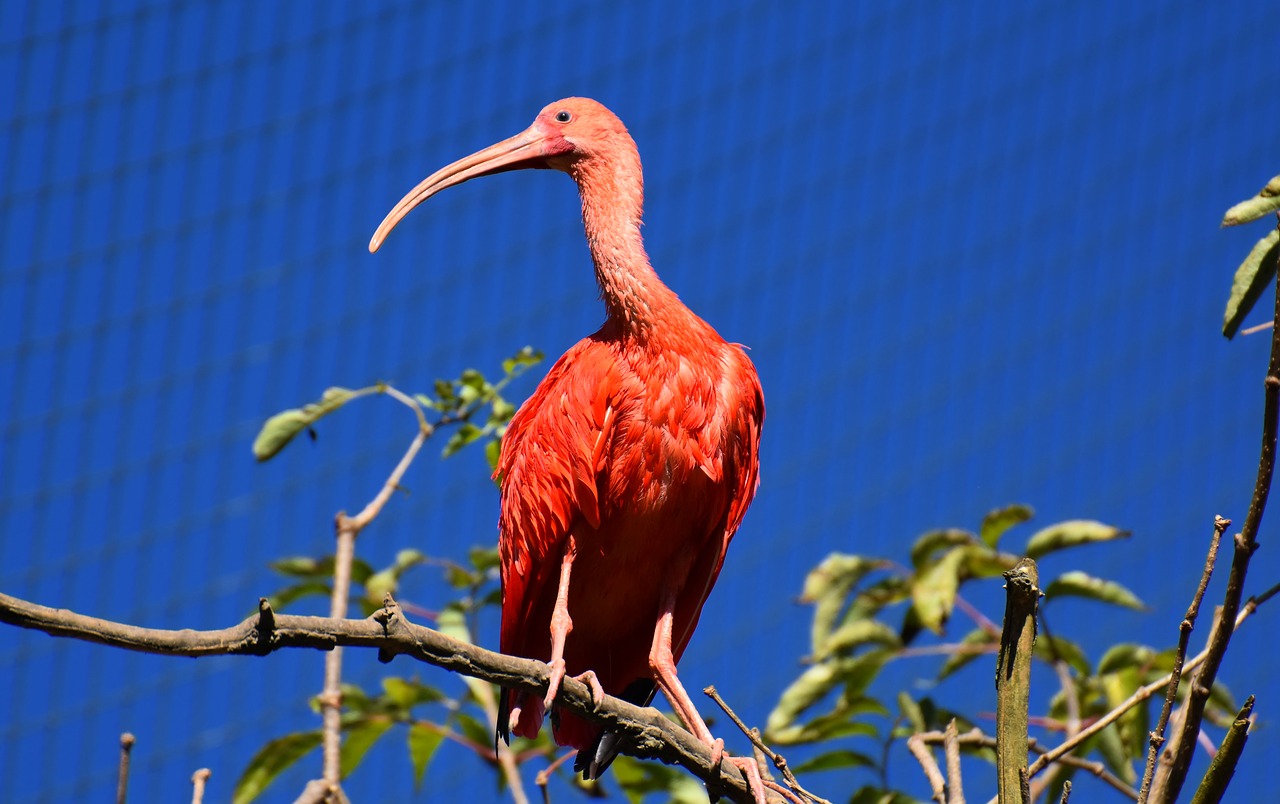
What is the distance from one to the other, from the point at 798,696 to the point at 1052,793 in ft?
3.29

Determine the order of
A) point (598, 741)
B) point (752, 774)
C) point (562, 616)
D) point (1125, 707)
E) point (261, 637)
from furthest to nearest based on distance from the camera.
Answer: point (598, 741) < point (562, 616) < point (752, 774) < point (1125, 707) < point (261, 637)

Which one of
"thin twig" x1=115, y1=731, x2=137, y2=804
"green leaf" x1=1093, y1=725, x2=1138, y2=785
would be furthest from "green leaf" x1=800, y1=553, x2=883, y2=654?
"thin twig" x1=115, y1=731, x2=137, y2=804

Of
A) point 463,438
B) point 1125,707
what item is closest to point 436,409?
point 463,438

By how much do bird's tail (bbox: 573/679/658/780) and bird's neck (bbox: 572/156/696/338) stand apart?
1.19m

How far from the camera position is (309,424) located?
209 inches

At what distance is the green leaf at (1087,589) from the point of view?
17.8 feet

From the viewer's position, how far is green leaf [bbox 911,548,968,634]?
5117 millimetres

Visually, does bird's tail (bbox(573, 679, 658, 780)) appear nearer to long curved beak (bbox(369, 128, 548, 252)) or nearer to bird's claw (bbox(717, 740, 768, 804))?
bird's claw (bbox(717, 740, 768, 804))

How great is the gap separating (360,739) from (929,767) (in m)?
2.29

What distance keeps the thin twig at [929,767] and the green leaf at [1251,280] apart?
1215 millimetres

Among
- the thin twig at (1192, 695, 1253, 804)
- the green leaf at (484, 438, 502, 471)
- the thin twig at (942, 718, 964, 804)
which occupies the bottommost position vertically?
the thin twig at (1192, 695, 1253, 804)

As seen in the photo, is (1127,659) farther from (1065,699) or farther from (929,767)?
(929,767)

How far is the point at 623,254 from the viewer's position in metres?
4.94

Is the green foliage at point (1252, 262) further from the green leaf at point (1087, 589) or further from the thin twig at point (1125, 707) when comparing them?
the green leaf at point (1087, 589)
